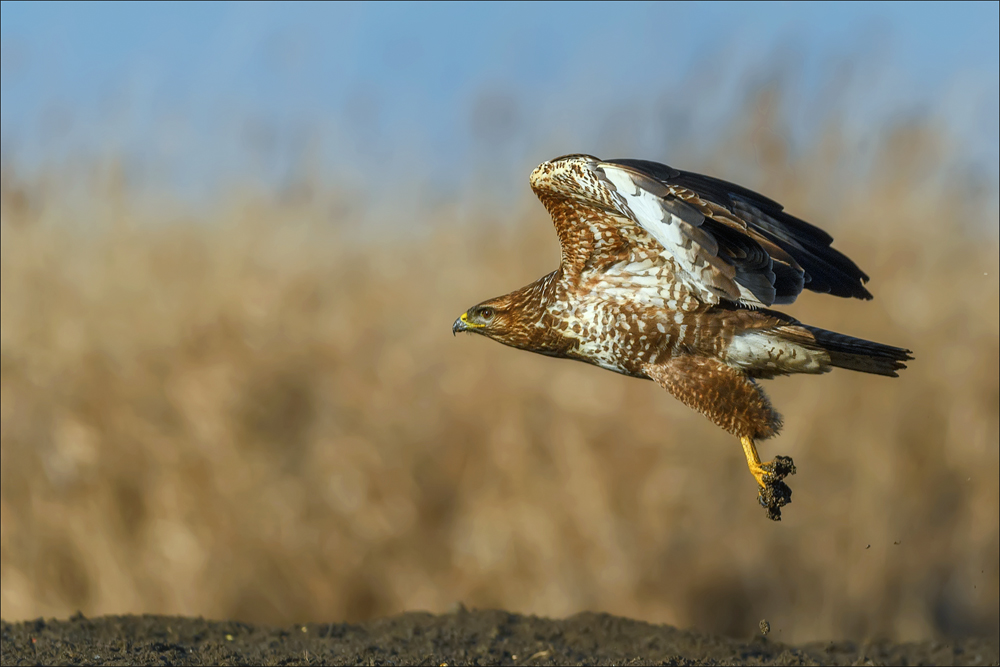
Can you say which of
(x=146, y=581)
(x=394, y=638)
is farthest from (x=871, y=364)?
(x=146, y=581)

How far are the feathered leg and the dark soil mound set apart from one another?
1368 millimetres

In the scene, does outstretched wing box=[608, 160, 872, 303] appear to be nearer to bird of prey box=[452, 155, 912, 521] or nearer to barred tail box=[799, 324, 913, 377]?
bird of prey box=[452, 155, 912, 521]

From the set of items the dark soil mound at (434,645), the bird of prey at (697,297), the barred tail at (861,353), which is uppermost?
the bird of prey at (697,297)

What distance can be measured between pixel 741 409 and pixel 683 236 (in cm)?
82

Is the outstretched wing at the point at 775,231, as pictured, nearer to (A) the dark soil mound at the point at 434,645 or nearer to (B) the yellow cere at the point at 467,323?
(B) the yellow cere at the point at 467,323

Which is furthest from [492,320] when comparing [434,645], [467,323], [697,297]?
[434,645]

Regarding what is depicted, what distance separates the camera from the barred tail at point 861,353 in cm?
429

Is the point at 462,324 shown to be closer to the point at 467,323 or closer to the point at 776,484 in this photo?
the point at 467,323

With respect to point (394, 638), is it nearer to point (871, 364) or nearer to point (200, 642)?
point (200, 642)

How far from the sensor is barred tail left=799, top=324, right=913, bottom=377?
4293 mm

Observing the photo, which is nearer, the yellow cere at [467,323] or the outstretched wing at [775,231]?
the outstretched wing at [775,231]

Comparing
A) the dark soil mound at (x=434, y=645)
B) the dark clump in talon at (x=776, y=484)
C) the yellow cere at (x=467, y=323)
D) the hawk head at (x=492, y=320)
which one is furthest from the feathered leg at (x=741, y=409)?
the dark soil mound at (x=434, y=645)

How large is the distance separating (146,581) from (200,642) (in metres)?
2.02

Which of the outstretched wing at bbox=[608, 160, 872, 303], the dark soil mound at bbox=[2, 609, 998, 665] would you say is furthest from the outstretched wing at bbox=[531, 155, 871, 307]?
the dark soil mound at bbox=[2, 609, 998, 665]
